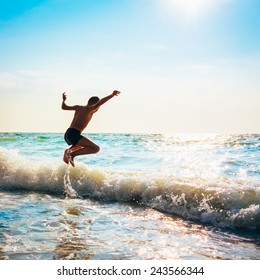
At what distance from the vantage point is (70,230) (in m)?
5.98

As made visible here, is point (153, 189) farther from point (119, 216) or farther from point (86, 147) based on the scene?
point (86, 147)

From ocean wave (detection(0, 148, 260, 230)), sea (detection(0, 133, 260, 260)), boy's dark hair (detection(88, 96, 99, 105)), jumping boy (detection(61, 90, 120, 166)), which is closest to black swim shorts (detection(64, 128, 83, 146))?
jumping boy (detection(61, 90, 120, 166))

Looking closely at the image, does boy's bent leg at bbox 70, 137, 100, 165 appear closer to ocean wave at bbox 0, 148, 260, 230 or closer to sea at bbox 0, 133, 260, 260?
sea at bbox 0, 133, 260, 260

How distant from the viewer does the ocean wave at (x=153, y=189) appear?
7469 millimetres

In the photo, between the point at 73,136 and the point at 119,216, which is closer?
the point at 119,216

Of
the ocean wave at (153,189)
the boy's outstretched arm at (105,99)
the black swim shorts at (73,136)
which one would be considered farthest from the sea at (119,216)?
the boy's outstretched arm at (105,99)

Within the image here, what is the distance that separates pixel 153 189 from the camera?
9258mm

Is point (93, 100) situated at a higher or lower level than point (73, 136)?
higher

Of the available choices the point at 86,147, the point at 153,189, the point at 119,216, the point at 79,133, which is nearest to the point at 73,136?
the point at 79,133

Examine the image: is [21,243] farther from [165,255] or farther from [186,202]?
[186,202]

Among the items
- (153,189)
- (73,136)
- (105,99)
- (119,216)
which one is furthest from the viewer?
(153,189)

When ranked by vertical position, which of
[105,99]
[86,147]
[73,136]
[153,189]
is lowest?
[153,189]

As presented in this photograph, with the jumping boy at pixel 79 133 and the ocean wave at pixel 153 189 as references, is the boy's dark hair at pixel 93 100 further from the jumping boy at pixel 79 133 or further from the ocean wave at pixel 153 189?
the ocean wave at pixel 153 189

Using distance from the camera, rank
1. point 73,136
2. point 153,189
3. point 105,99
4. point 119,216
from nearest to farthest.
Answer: point 105,99, point 119,216, point 73,136, point 153,189
